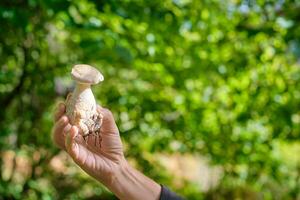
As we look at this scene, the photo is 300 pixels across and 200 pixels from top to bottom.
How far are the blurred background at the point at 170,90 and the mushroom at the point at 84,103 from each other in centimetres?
131

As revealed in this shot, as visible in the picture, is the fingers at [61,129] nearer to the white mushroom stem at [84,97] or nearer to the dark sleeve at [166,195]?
the white mushroom stem at [84,97]

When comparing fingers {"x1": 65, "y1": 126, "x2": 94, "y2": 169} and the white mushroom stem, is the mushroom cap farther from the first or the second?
fingers {"x1": 65, "y1": 126, "x2": 94, "y2": 169}

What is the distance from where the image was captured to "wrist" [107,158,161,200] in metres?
1.95

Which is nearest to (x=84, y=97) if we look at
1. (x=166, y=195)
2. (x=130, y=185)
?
(x=130, y=185)

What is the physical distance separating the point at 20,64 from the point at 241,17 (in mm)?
1253

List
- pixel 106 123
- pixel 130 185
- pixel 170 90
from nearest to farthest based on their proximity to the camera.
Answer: pixel 106 123 < pixel 130 185 < pixel 170 90

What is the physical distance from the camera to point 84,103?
5.90 ft

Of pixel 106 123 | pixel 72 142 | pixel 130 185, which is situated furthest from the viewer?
pixel 130 185

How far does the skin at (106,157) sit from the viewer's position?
181 cm

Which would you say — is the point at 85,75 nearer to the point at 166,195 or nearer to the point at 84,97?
the point at 84,97

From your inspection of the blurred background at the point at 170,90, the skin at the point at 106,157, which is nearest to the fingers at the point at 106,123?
the skin at the point at 106,157

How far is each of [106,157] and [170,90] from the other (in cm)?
177

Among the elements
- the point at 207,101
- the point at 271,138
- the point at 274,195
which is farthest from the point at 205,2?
the point at 274,195

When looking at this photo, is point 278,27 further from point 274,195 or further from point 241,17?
point 274,195
